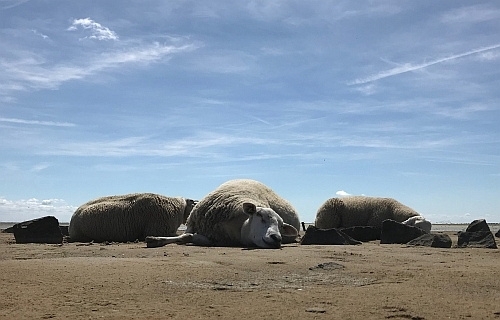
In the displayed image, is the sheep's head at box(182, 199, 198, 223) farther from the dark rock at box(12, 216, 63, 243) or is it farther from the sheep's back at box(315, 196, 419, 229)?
the sheep's back at box(315, 196, 419, 229)

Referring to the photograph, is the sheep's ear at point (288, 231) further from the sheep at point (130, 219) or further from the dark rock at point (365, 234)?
the sheep at point (130, 219)

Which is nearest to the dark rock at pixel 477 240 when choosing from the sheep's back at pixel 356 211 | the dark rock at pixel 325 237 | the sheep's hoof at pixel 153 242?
the dark rock at pixel 325 237

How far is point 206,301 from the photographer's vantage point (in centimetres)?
533

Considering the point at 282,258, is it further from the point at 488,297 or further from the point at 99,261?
the point at 488,297

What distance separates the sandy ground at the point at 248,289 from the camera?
4828 millimetres

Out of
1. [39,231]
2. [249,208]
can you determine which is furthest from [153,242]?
[39,231]

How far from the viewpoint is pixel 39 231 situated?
15180 mm

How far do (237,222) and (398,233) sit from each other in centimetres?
412

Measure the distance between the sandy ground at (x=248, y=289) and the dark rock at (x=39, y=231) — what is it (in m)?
7.58

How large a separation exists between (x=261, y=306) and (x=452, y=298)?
179 cm

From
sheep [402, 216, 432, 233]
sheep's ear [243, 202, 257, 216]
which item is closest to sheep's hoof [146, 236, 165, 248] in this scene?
sheep's ear [243, 202, 257, 216]

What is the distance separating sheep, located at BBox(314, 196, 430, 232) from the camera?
22125 mm

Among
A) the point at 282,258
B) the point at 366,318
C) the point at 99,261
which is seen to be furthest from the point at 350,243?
the point at 366,318

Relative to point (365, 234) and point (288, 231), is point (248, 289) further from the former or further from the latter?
point (365, 234)
